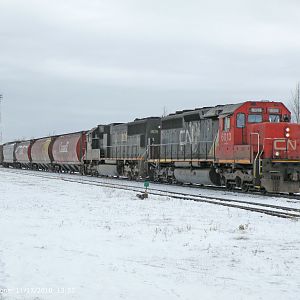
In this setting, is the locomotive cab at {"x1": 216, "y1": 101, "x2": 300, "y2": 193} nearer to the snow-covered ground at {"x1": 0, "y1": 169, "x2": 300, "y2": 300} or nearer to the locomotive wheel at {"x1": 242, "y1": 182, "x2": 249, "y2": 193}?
the locomotive wheel at {"x1": 242, "y1": 182, "x2": 249, "y2": 193}

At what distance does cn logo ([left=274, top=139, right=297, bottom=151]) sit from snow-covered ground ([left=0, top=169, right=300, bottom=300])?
640 centimetres

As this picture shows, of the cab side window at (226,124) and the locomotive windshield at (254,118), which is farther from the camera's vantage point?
the cab side window at (226,124)

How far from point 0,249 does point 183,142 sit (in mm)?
17964

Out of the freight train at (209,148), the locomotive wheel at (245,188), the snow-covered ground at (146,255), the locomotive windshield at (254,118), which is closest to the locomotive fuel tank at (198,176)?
the freight train at (209,148)

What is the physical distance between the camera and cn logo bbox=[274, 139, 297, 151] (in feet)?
60.7

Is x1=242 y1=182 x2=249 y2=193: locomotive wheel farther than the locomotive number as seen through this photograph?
No

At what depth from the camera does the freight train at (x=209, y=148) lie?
18.4m

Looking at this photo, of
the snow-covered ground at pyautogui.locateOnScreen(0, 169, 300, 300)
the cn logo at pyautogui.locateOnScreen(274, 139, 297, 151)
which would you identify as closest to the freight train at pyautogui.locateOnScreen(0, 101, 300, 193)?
the cn logo at pyautogui.locateOnScreen(274, 139, 297, 151)

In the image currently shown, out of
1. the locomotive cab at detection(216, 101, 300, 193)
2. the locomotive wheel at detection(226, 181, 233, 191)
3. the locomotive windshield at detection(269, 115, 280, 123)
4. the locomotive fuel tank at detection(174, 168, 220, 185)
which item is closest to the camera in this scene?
the locomotive cab at detection(216, 101, 300, 193)

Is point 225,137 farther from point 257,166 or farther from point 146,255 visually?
point 146,255

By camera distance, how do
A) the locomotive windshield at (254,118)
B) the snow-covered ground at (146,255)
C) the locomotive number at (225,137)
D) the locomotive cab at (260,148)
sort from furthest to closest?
the locomotive number at (225,137)
the locomotive windshield at (254,118)
the locomotive cab at (260,148)
the snow-covered ground at (146,255)

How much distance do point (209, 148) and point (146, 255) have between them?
1516 cm

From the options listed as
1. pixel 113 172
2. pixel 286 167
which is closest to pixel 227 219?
pixel 286 167

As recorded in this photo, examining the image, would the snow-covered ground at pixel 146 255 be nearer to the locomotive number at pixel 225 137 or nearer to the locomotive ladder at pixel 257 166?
the locomotive ladder at pixel 257 166
